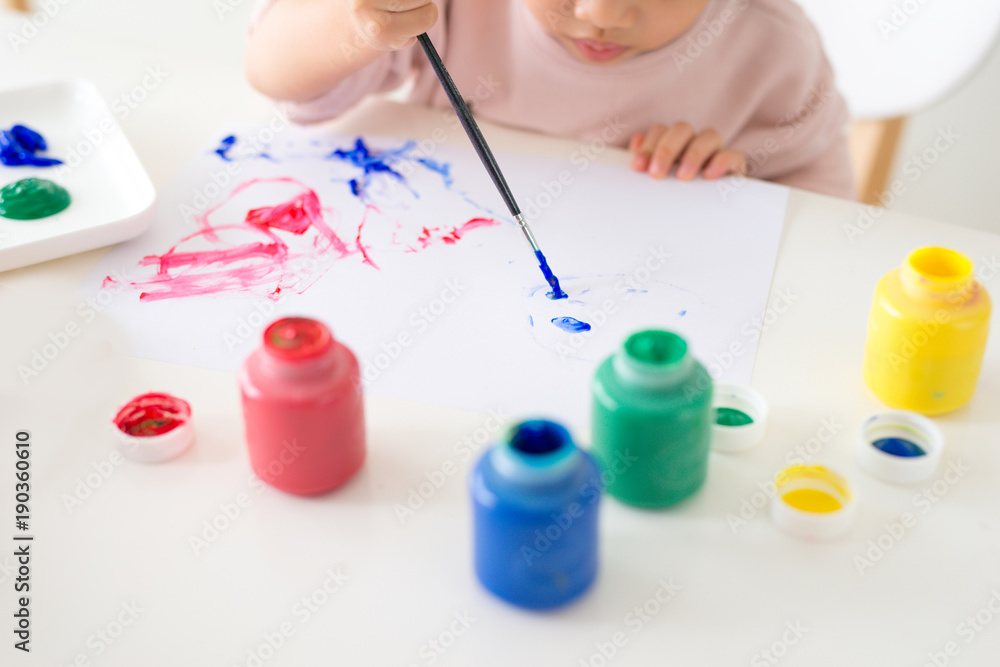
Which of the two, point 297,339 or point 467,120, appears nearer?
point 297,339

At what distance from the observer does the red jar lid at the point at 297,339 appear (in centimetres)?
58

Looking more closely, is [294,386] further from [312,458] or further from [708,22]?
[708,22]

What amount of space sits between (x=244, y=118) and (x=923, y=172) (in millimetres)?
1310

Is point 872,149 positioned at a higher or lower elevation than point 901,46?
lower

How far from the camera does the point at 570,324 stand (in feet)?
2.60

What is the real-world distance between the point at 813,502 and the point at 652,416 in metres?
0.14

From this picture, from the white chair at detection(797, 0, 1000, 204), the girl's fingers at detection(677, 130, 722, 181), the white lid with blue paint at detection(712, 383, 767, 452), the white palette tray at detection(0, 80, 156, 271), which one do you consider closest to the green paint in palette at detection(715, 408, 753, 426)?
the white lid with blue paint at detection(712, 383, 767, 452)

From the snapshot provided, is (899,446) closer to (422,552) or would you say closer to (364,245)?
(422,552)

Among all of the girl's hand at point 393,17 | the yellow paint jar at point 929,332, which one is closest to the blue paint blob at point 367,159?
the girl's hand at point 393,17

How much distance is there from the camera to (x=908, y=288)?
673mm

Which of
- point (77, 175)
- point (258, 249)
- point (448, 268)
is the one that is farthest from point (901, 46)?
point (77, 175)

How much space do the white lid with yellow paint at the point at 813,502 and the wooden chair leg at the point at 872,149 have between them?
1122 mm

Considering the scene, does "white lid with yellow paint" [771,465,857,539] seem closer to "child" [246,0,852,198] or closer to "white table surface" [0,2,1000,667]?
"white table surface" [0,2,1000,667]

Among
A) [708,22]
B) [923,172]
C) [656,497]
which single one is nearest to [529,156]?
[708,22]
